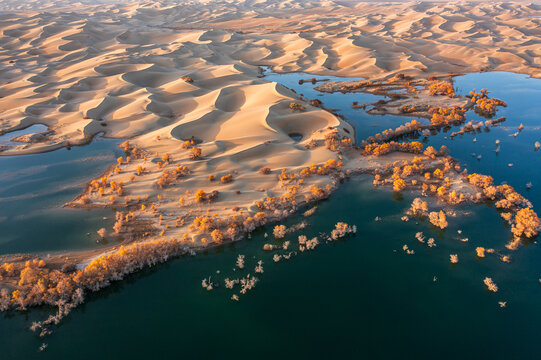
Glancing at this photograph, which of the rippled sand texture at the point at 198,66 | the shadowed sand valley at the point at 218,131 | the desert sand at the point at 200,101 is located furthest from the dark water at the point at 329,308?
the rippled sand texture at the point at 198,66

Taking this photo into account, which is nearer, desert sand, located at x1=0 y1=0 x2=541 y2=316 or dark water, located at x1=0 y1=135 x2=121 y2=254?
dark water, located at x1=0 y1=135 x2=121 y2=254

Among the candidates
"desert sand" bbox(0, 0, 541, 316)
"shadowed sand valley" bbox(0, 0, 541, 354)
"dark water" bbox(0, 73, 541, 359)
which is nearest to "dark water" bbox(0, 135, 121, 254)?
"shadowed sand valley" bbox(0, 0, 541, 354)

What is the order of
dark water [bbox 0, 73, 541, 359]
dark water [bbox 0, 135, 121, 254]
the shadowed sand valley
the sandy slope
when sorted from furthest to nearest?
the sandy slope → dark water [bbox 0, 135, 121, 254] → the shadowed sand valley → dark water [bbox 0, 73, 541, 359]

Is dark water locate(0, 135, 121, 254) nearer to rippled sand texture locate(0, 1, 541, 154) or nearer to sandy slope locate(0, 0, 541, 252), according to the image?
sandy slope locate(0, 0, 541, 252)

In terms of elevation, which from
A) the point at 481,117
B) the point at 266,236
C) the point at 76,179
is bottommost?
the point at 481,117

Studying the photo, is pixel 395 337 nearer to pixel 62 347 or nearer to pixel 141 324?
pixel 141 324

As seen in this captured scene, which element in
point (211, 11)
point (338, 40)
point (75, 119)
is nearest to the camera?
point (75, 119)

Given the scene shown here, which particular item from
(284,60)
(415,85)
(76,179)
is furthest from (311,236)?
(284,60)
